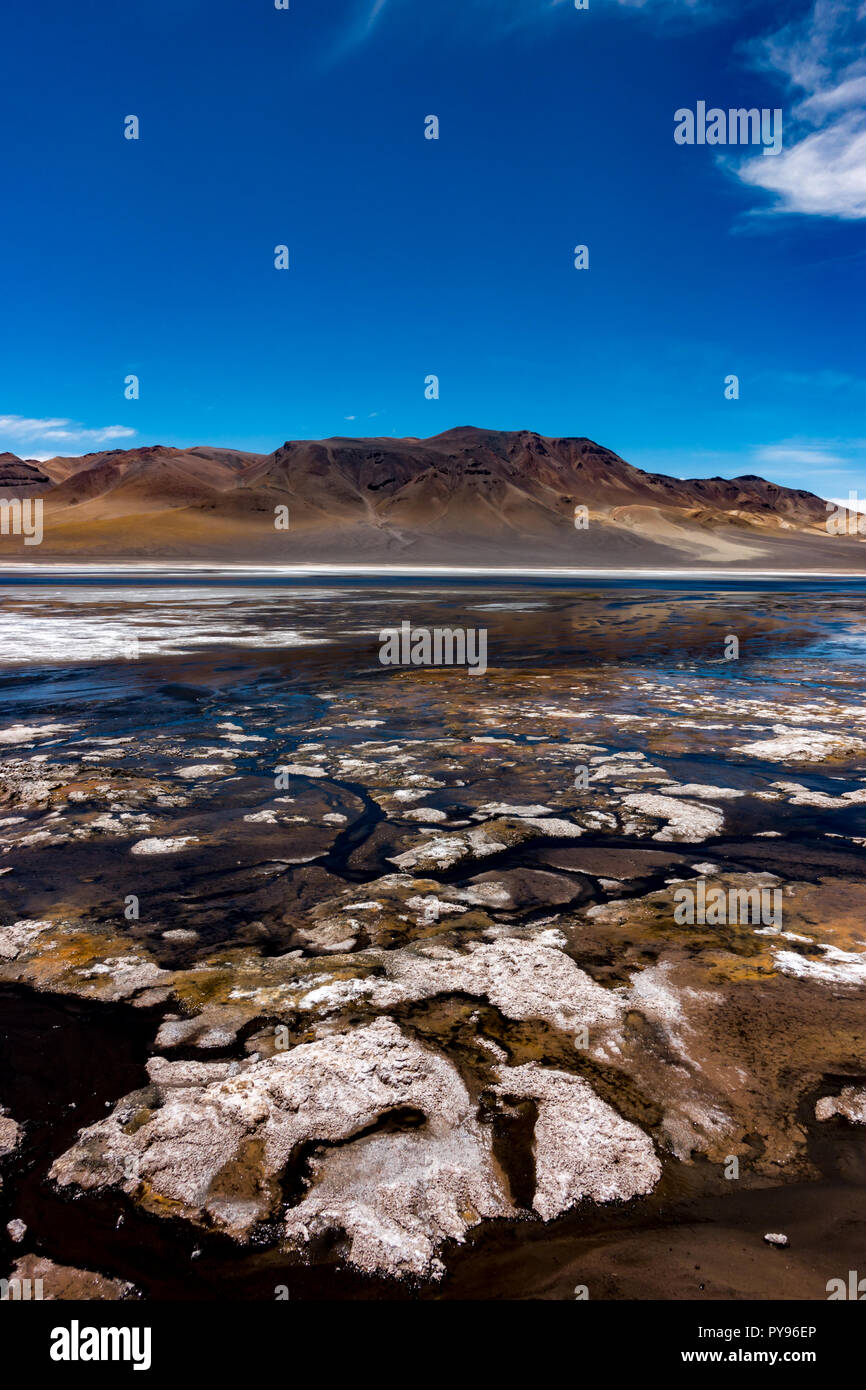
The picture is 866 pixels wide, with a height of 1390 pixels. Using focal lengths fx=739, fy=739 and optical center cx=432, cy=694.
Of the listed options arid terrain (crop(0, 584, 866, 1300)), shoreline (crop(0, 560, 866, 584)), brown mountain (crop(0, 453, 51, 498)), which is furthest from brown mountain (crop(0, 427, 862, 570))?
arid terrain (crop(0, 584, 866, 1300))

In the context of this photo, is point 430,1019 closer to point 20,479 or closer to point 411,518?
point 411,518

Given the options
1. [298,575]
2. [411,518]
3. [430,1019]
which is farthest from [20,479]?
[430,1019]

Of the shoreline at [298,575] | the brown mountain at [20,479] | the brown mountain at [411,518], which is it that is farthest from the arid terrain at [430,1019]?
the brown mountain at [20,479]

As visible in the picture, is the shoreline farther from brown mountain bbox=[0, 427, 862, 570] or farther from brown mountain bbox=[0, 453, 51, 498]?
brown mountain bbox=[0, 453, 51, 498]

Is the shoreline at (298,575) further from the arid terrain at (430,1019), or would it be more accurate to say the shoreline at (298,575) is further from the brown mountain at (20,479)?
the brown mountain at (20,479)
